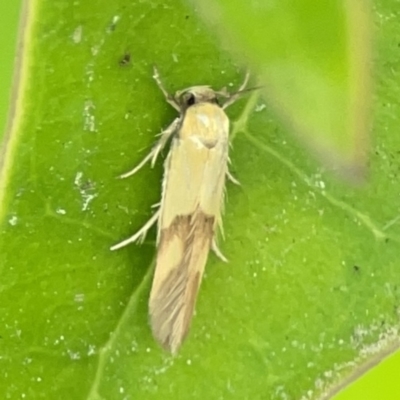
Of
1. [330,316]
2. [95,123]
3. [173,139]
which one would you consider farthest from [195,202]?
[330,316]

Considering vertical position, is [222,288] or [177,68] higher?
[177,68]

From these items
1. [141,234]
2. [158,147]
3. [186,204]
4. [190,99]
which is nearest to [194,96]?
[190,99]

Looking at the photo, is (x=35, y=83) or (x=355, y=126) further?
(x=355, y=126)

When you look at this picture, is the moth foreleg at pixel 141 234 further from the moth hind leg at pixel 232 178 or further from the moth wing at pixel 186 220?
the moth hind leg at pixel 232 178

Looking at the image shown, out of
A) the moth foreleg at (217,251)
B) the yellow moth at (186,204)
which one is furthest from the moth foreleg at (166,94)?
the moth foreleg at (217,251)

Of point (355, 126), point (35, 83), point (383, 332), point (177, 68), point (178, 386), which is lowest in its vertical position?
point (383, 332)

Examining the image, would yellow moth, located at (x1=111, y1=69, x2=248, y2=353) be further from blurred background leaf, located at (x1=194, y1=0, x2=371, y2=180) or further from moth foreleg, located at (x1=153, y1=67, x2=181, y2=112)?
blurred background leaf, located at (x1=194, y1=0, x2=371, y2=180)

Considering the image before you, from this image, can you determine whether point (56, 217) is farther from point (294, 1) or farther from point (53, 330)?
point (294, 1)

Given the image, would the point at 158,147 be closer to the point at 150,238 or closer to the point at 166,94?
the point at 166,94
